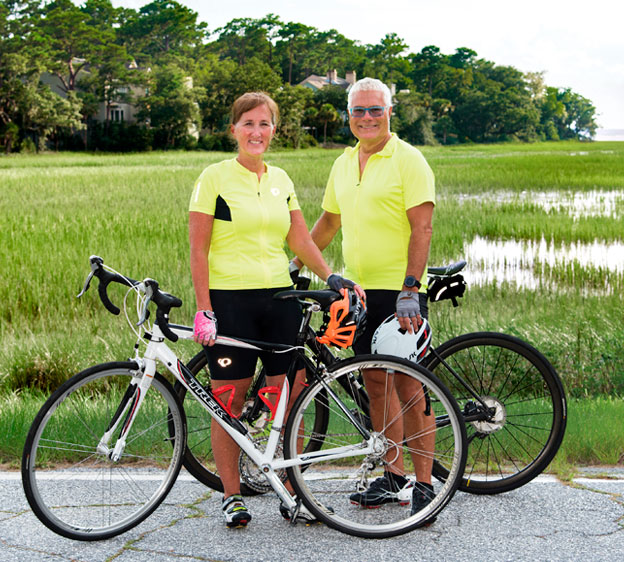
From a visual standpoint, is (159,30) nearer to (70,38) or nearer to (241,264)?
(70,38)

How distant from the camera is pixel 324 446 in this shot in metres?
3.95

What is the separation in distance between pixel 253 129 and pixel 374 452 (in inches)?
56.4

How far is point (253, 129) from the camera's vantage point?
3.24 m

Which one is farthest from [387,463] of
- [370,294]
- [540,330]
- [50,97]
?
[50,97]

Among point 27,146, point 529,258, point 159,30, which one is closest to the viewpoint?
point 529,258

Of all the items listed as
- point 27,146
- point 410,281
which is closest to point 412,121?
point 27,146

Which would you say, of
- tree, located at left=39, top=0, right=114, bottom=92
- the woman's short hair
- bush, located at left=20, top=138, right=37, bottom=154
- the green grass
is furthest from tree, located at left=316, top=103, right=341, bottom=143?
the woman's short hair

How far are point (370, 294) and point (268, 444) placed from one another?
0.80m

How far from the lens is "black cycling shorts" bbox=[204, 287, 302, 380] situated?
330 centimetres

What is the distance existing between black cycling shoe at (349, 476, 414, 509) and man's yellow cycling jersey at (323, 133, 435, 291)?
87 cm

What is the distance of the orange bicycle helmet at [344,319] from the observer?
320 centimetres

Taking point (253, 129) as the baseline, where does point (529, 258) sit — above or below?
below

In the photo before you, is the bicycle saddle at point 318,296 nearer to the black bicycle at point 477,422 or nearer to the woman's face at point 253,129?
the black bicycle at point 477,422

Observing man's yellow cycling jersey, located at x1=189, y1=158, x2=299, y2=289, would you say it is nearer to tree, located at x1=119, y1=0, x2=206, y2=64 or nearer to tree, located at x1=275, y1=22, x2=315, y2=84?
tree, located at x1=119, y1=0, x2=206, y2=64
